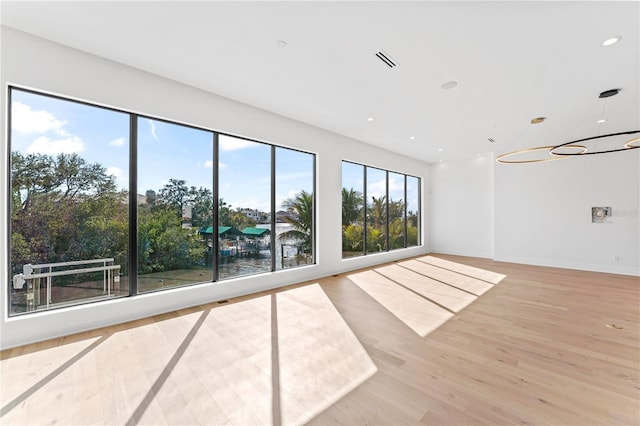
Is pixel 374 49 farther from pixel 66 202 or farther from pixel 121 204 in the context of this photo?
pixel 66 202

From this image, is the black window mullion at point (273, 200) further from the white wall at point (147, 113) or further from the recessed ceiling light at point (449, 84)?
the recessed ceiling light at point (449, 84)

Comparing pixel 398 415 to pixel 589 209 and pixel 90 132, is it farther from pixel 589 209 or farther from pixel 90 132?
pixel 589 209

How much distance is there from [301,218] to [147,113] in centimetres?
344

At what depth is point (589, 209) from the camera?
6.94 metres

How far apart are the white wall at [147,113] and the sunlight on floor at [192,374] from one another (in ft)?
1.28

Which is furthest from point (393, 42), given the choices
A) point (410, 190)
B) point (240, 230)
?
point (410, 190)

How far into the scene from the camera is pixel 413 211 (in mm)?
9711

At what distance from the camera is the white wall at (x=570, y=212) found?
21.3 ft

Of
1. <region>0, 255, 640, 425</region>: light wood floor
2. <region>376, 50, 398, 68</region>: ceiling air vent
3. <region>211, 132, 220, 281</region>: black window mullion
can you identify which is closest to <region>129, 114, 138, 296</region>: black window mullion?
<region>0, 255, 640, 425</region>: light wood floor

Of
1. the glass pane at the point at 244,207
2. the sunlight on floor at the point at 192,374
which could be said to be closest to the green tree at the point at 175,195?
the glass pane at the point at 244,207

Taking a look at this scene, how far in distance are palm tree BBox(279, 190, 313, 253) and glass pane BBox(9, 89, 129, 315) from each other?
9.73 feet

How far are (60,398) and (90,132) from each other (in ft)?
10.1

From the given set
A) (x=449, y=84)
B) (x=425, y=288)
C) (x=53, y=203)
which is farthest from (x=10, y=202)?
(x=425, y=288)

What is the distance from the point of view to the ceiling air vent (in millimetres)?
3301
